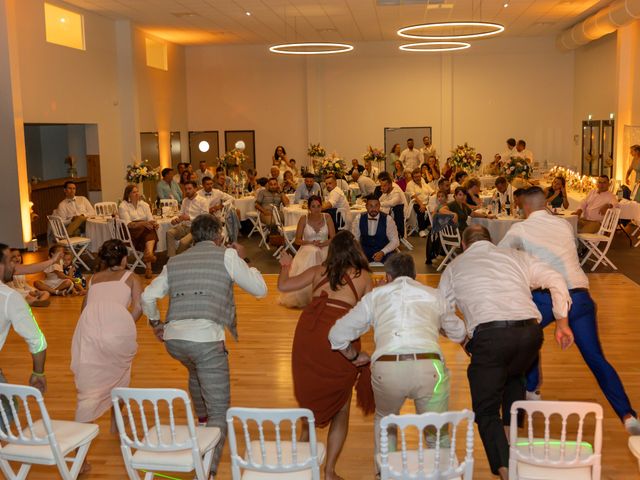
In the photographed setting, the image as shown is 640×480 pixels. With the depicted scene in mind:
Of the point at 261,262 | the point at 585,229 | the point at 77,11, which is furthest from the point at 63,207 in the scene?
the point at 585,229

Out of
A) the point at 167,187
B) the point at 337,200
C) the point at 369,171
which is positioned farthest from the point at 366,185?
the point at 167,187

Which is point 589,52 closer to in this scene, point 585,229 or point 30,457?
point 585,229

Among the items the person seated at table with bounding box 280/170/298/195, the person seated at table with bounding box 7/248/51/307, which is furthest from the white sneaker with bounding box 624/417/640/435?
the person seated at table with bounding box 280/170/298/195

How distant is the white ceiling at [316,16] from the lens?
50.8 feet

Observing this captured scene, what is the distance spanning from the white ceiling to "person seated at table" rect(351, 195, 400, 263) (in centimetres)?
707

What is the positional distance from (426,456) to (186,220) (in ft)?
30.1

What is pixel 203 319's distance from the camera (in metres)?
4.48

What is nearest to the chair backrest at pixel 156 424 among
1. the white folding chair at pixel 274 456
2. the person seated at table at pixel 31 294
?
the white folding chair at pixel 274 456

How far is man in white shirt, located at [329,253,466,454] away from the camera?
3.89 metres

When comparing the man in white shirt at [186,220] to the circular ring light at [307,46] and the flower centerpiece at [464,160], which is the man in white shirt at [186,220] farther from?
the flower centerpiece at [464,160]

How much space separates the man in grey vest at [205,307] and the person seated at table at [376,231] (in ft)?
15.9

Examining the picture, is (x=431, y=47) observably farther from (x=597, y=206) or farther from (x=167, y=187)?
(x=597, y=206)

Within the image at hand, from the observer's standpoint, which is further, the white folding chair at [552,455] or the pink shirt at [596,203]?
the pink shirt at [596,203]

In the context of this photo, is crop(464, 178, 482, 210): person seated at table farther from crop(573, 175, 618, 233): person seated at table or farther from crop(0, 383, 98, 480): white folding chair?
crop(0, 383, 98, 480): white folding chair
